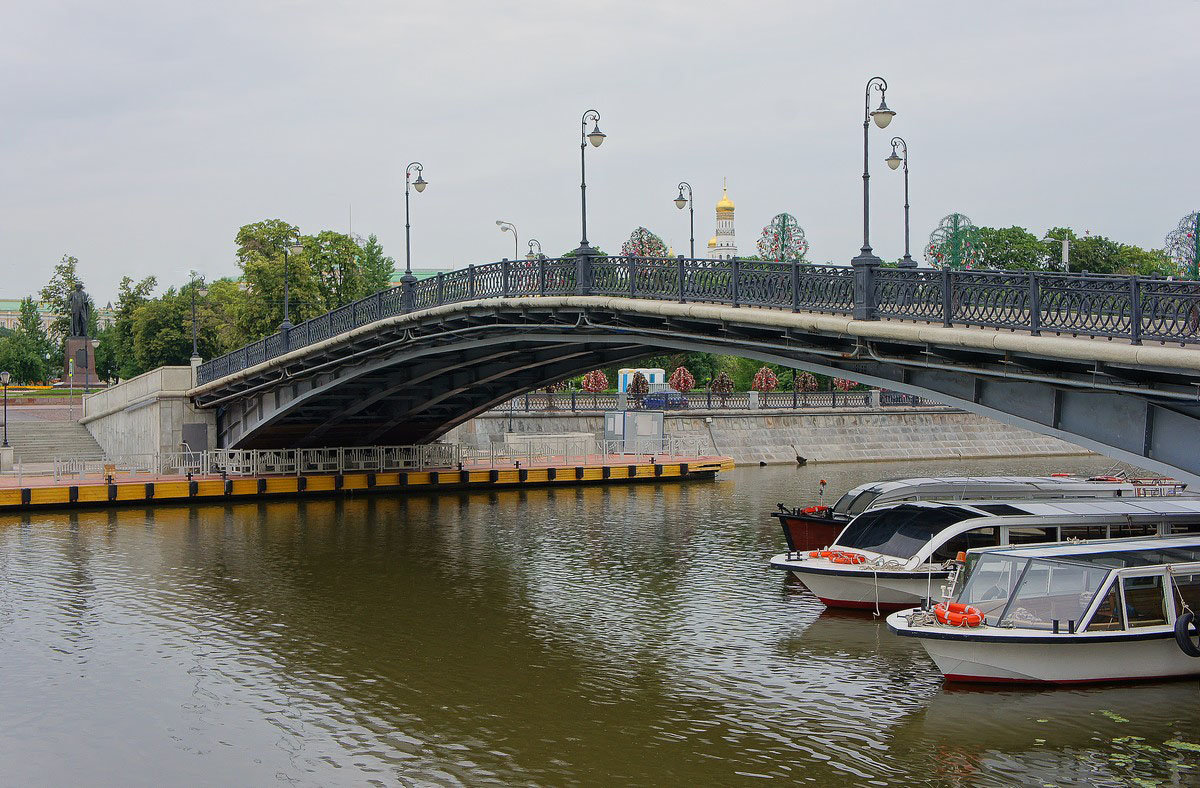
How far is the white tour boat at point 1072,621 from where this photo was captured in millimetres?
17812

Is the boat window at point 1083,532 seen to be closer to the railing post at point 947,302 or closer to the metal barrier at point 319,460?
the railing post at point 947,302

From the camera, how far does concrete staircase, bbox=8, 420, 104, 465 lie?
50.0m

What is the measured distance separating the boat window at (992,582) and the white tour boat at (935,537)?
2.84 metres

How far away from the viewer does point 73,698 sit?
60.5 feet

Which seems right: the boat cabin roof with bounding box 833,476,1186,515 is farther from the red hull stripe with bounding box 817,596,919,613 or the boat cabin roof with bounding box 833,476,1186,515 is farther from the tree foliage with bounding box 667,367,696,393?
the tree foliage with bounding box 667,367,696,393

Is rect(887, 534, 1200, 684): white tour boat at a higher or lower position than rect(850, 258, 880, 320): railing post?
lower

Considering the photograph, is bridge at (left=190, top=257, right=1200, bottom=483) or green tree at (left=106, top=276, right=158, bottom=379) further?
green tree at (left=106, top=276, right=158, bottom=379)

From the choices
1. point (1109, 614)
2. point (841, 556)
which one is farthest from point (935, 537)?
point (1109, 614)

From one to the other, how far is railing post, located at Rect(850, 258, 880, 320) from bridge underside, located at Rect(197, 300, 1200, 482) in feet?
1.70

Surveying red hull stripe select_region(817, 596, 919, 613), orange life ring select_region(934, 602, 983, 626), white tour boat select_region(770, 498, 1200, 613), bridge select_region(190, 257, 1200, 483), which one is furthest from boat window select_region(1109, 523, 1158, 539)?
orange life ring select_region(934, 602, 983, 626)

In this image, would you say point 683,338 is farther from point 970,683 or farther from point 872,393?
point 872,393

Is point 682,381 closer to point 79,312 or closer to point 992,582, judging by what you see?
point 79,312

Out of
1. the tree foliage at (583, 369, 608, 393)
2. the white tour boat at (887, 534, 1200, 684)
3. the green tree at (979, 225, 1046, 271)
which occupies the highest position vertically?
the green tree at (979, 225, 1046, 271)

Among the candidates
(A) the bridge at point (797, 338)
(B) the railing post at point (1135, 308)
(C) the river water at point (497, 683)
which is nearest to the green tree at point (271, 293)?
(A) the bridge at point (797, 338)
